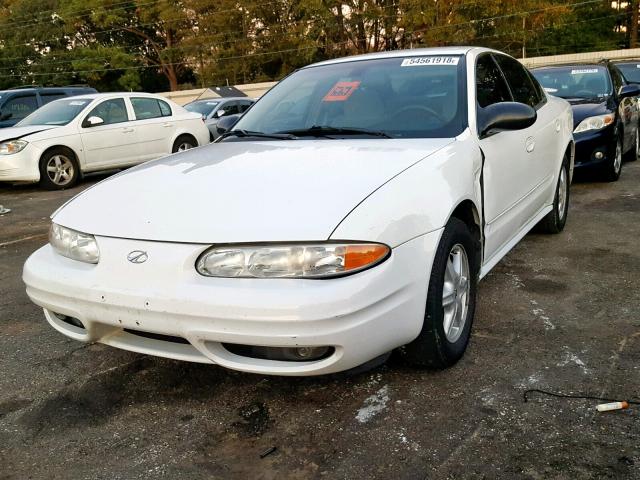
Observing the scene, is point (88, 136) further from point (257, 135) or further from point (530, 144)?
point (530, 144)

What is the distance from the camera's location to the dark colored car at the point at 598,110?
23.7ft

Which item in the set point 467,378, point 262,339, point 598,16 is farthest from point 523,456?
→ point 598,16

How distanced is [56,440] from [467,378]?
1.70 m

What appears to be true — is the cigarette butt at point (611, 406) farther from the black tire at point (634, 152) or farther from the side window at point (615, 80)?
the black tire at point (634, 152)

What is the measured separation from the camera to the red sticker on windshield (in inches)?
146

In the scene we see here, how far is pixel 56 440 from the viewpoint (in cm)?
247

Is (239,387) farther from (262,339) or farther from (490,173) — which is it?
(490,173)

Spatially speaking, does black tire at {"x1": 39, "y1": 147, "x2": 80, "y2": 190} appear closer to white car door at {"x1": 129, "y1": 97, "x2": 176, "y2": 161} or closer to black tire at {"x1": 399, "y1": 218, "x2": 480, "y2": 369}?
white car door at {"x1": 129, "y1": 97, "x2": 176, "y2": 161}

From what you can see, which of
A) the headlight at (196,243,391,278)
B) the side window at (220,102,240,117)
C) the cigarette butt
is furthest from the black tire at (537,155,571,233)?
the side window at (220,102,240,117)

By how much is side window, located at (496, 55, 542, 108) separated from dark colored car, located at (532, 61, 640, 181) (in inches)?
109

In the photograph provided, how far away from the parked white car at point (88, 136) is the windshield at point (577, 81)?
6020 mm

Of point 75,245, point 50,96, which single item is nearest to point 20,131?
point 50,96

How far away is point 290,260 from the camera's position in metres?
2.28

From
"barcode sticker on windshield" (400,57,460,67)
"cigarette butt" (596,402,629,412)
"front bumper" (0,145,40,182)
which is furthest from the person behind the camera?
"front bumper" (0,145,40,182)
